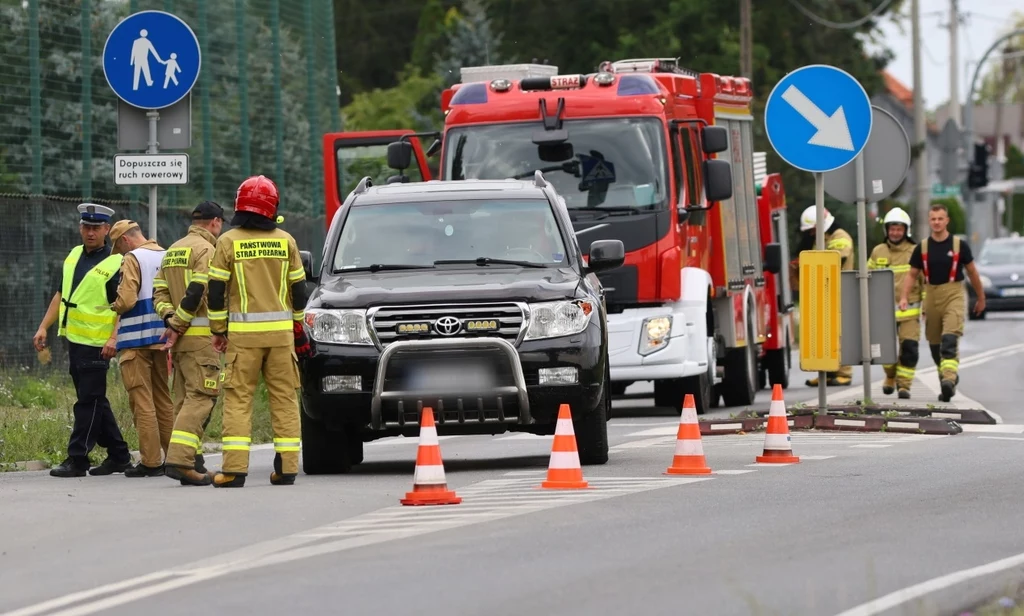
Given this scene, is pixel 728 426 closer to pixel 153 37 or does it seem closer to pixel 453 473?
pixel 453 473

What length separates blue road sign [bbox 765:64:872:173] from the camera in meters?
16.4

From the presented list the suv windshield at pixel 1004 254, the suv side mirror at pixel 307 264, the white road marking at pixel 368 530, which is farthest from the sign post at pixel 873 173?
the suv windshield at pixel 1004 254

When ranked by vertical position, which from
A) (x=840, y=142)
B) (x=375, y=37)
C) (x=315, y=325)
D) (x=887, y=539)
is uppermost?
(x=375, y=37)

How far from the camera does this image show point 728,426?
1644 centimetres

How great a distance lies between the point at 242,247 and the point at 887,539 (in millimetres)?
4842

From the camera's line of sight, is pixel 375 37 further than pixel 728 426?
Yes

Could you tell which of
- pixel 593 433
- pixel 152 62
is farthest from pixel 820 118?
pixel 152 62

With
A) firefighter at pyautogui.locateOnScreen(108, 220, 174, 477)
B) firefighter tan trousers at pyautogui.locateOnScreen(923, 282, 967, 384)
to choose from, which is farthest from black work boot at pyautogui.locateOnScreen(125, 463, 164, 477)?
firefighter tan trousers at pyautogui.locateOnScreen(923, 282, 967, 384)

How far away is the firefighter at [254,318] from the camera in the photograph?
12516 mm

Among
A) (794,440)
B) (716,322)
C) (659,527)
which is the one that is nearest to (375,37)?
(716,322)

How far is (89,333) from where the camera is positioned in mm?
14031

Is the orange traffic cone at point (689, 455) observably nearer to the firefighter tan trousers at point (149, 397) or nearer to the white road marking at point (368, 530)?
the white road marking at point (368, 530)

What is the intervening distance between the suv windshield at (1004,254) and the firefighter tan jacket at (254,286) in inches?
1384

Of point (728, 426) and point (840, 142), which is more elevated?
point (840, 142)
